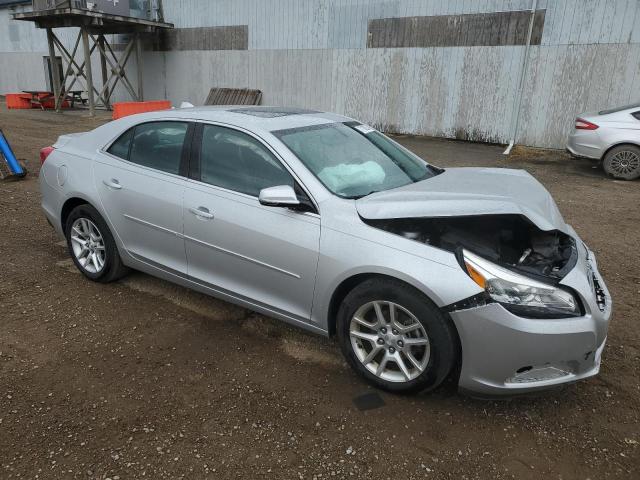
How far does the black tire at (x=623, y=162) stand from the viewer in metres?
9.02

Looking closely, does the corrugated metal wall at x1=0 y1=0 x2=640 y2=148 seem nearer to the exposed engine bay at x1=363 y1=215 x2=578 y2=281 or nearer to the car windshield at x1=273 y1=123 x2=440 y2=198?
the car windshield at x1=273 y1=123 x2=440 y2=198

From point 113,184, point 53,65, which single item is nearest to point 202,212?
point 113,184

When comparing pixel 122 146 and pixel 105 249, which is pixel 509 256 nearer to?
pixel 122 146

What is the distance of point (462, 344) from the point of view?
Answer: 2635 mm

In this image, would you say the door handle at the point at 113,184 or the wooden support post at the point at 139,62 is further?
the wooden support post at the point at 139,62

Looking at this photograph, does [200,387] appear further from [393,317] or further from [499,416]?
[499,416]

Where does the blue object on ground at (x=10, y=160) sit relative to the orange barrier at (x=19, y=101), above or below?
above

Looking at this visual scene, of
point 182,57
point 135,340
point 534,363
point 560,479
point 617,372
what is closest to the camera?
point 560,479

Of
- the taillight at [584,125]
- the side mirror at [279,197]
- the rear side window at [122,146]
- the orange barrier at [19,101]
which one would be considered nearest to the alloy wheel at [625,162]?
the taillight at [584,125]

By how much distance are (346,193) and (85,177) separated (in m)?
2.33

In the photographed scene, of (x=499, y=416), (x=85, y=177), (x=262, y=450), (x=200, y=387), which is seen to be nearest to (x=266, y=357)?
(x=200, y=387)

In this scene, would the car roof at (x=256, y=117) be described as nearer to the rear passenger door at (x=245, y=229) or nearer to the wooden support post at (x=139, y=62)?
the rear passenger door at (x=245, y=229)

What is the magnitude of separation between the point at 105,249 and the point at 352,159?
2.23 m

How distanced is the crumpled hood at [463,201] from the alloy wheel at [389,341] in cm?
55
